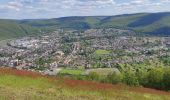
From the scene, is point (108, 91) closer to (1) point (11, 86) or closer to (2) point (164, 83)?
(1) point (11, 86)

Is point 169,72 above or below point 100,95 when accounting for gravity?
below

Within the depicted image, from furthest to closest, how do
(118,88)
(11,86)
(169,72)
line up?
1. (169,72)
2. (118,88)
3. (11,86)

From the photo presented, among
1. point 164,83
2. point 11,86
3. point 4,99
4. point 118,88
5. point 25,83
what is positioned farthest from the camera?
point 164,83

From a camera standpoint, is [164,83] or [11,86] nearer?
[11,86]

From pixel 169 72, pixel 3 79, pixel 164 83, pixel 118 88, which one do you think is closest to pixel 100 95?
pixel 118 88

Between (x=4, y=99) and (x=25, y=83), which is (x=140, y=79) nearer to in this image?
(x=25, y=83)

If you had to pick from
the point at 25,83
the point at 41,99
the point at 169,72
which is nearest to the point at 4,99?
the point at 41,99
